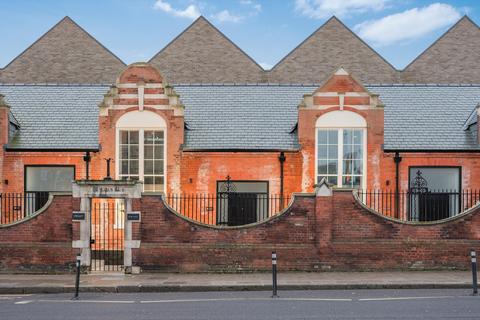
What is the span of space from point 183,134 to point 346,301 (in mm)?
10771

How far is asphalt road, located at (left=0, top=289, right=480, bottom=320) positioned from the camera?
11.4 m

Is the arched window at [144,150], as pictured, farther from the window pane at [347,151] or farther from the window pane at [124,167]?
the window pane at [347,151]

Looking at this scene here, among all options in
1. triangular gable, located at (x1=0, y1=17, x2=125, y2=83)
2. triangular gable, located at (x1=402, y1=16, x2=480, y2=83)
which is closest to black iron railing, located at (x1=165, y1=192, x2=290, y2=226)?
triangular gable, located at (x1=0, y1=17, x2=125, y2=83)

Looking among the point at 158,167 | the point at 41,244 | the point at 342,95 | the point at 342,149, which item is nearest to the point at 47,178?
the point at 158,167

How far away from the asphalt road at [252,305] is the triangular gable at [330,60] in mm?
29605

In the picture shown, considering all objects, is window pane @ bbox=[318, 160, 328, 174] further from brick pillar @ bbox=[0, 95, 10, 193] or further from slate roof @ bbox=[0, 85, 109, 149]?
brick pillar @ bbox=[0, 95, 10, 193]

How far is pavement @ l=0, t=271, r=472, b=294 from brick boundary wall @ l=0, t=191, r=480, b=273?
37 cm

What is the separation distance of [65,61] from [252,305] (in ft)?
112

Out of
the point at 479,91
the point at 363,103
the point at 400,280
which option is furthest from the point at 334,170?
the point at 479,91

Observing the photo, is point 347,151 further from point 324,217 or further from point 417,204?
point 324,217

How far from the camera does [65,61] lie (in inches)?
1679

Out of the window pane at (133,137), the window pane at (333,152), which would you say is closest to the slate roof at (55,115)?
the window pane at (133,137)

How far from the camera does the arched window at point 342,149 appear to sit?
864 inches

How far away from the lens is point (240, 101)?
25.3m
